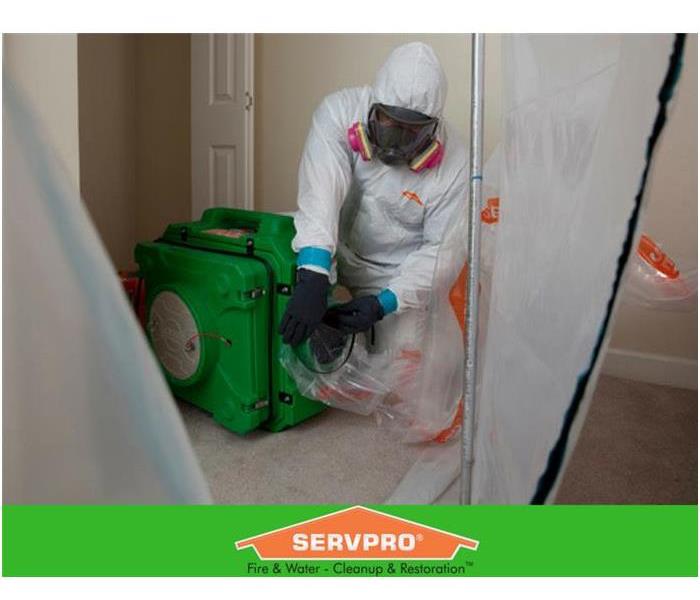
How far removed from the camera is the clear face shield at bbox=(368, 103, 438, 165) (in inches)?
58.4

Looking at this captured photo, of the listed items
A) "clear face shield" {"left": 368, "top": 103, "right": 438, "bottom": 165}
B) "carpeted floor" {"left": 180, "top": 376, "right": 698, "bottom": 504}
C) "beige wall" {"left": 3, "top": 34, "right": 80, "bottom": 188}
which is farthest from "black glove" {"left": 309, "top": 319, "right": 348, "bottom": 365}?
"beige wall" {"left": 3, "top": 34, "right": 80, "bottom": 188}

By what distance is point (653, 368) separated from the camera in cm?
217

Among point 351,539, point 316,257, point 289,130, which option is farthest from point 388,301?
point 289,130

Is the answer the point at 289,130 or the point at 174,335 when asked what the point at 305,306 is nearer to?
the point at 174,335

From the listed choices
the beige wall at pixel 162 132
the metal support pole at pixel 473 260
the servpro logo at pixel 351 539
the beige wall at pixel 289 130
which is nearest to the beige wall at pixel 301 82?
the beige wall at pixel 289 130

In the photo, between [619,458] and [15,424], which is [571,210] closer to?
[15,424]

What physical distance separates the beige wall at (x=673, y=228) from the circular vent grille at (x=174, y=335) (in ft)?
3.95

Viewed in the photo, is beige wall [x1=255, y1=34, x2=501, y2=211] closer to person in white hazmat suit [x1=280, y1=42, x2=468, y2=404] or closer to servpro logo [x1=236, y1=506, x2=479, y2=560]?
person in white hazmat suit [x1=280, y1=42, x2=468, y2=404]

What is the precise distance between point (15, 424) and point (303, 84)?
Result: 2056 mm

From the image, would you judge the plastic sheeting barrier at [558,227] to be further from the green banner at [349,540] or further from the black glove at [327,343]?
the black glove at [327,343]

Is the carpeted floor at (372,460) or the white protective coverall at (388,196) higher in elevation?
the white protective coverall at (388,196)

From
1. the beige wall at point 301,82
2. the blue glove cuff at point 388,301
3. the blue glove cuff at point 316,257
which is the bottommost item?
the blue glove cuff at point 388,301

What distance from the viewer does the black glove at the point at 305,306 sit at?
147cm

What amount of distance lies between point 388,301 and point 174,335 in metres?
0.60
